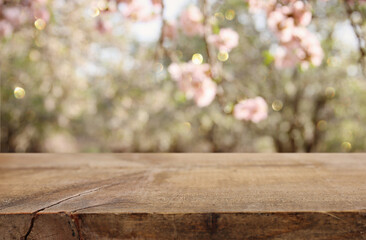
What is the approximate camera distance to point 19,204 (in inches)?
14.6

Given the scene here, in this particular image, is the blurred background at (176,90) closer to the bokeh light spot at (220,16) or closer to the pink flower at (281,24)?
the bokeh light spot at (220,16)

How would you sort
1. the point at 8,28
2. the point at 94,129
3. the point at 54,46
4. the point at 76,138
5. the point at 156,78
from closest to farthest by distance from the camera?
the point at 8,28 → the point at 54,46 → the point at 156,78 → the point at 94,129 → the point at 76,138

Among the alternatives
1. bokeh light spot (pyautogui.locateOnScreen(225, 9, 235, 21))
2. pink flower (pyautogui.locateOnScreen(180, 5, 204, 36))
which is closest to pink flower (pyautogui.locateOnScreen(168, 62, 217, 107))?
pink flower (pyautogui.locateOnScreen(180, 5, 204, 36))

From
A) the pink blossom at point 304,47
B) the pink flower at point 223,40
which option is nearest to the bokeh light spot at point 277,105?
the pink flower at point 223,40

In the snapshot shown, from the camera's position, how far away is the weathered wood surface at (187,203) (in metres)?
0.32

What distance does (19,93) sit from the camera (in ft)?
13.4

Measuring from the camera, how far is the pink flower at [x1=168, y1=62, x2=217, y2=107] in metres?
1.96

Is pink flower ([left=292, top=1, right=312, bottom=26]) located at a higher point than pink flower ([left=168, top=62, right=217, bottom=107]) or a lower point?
higher

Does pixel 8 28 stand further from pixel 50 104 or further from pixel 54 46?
pixel 50 104

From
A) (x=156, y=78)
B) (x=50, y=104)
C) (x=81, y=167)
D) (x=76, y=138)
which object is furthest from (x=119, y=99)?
(x=81, y=167)

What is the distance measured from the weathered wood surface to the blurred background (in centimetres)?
324

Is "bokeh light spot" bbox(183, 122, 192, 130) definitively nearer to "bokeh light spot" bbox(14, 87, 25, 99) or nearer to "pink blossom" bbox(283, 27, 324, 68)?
"bokeh light spot" bbox(14, 87, 25, 99)

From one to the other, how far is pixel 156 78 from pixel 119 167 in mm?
3435

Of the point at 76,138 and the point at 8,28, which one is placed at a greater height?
the point at 8,28
